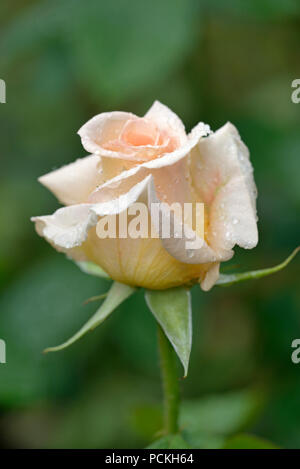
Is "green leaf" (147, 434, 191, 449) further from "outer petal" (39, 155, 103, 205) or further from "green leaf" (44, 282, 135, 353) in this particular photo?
"outer petal" (39, 155, 103, 205)

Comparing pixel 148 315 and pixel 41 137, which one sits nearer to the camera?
pixel 148 315

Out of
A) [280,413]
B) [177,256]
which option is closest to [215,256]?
[177,256]

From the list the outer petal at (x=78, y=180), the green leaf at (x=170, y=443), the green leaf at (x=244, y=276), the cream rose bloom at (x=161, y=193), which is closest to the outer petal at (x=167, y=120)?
the cream rose bloom at (x=161, y=193)

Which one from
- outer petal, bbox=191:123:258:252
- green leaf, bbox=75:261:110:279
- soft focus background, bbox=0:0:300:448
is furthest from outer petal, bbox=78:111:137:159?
soft focus background, bbox=0:0:300:448

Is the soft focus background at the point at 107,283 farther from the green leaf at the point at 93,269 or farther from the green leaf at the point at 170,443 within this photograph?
the green leaf at the point at 93,269

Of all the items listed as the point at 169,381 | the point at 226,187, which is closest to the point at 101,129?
the point at 226,187

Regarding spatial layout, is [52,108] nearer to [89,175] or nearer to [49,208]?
[49,208]

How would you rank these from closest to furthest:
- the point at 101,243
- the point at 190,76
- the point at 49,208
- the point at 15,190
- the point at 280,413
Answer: the point at 101,243, the point at 280,413, the point at 190,76, the point at 49,208, the point at 15,190
